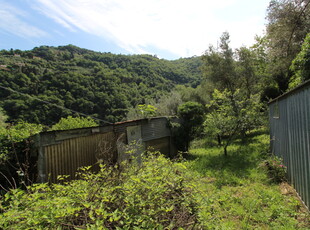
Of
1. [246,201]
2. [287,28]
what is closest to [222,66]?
[287,28]

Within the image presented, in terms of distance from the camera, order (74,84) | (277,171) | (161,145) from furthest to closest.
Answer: (74,84) < (161,145) < (277,171)

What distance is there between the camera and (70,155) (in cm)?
499

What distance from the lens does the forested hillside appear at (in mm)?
21734

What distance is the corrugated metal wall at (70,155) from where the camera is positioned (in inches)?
178

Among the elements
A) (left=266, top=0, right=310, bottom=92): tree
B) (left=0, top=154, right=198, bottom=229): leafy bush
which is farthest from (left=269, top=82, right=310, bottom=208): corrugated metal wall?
(left=266, top=0, right=310, bottom=92): tree

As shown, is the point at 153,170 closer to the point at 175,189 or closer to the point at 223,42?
the point at 175,189

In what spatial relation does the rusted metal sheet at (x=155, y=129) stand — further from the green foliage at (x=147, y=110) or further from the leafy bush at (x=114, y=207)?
the leafy bush at (x=114, y=207)

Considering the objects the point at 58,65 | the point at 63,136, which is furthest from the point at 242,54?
the point at 58,65

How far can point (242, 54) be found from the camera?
44.1ft

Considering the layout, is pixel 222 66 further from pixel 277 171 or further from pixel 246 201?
pixel 246 201

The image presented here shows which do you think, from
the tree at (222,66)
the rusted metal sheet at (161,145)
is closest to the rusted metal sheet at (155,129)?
the rusted metal sheet at (161,145)

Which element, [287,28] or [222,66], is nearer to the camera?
[287,28]

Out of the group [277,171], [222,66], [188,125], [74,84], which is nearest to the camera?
[277,171]

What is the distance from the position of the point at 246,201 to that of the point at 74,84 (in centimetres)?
3178
